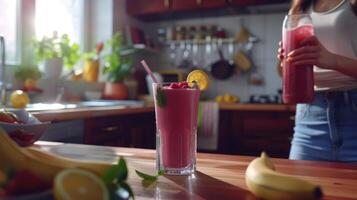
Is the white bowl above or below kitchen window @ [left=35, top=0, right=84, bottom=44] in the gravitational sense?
below

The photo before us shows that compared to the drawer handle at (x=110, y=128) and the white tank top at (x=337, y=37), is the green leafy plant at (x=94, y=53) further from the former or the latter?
the white tank top at (x=337, y=37)

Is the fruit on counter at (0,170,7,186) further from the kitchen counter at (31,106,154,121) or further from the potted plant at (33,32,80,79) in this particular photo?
the potted plant at (33,32,80,79)

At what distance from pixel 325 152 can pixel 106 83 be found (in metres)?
2.15

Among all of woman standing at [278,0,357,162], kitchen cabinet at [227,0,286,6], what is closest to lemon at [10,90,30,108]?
woman standing at [278,0,357,162]

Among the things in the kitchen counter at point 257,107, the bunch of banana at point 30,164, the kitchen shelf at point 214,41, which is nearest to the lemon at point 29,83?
the kitchen counter at point 257,107

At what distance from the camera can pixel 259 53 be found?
3.30 metres

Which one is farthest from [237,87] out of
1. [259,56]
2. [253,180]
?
[253,180]

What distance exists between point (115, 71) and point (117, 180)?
8.41 feet

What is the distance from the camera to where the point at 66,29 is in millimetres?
3020

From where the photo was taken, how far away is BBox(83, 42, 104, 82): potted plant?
294 cm

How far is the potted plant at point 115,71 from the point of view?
2922 mm

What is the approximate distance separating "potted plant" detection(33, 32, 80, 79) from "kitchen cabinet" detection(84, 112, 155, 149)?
0.60m

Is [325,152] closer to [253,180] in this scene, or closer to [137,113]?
[253,180]

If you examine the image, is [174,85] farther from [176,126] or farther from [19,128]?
[19,128]
